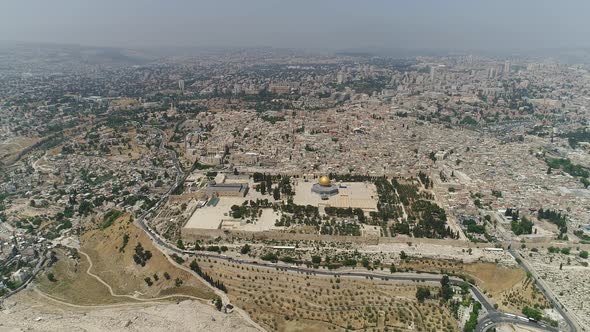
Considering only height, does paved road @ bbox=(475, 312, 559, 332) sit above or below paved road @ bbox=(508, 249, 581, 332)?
below

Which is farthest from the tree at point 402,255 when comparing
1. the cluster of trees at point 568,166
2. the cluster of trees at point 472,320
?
the cluster of trees at point 568,166

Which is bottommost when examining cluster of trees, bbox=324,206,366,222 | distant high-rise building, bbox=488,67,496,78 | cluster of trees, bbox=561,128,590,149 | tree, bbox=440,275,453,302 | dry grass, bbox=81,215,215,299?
dry grass, bbox=81,215,215,299

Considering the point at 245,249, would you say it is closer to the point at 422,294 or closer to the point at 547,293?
the point at 422,294

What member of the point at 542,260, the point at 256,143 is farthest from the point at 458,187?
the point at 256,143

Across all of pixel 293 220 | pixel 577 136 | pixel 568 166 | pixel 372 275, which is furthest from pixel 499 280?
pixel 577 136

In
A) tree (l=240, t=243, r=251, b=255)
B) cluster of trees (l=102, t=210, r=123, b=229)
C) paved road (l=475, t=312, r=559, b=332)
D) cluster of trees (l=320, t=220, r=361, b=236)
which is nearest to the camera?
paved road (l=475, t=312, r=559, b=332)

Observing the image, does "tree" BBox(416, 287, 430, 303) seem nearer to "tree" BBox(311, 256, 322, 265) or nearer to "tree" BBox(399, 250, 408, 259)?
"tree" BBox(399, 250, 408, 259)

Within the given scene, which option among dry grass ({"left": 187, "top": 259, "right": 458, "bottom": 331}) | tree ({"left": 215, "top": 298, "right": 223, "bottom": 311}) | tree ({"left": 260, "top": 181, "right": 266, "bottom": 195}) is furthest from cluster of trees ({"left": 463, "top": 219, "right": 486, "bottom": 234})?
tree ({"left": 215, "top": 298, "right": 223, "bottom": 311})

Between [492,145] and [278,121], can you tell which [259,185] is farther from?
[492,145]
